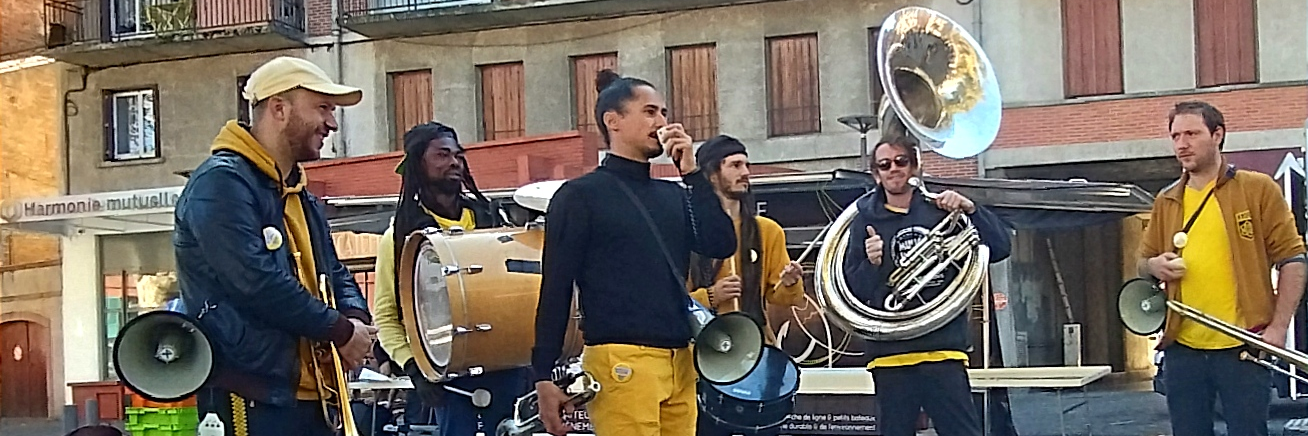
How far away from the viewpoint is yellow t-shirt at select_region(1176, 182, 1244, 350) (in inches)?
176

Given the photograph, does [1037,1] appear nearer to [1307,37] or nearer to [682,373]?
[1307,37]

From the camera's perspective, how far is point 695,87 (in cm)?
1420

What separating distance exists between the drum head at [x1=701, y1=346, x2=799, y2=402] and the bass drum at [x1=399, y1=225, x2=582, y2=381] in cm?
59

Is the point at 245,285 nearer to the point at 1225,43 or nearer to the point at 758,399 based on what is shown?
the point at 758,399

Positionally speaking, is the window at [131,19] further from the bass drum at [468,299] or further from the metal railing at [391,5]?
the bass drum at [468,299]

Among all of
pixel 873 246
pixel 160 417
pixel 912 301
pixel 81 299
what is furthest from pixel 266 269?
pixel 81 299

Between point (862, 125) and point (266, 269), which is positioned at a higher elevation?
point (862, 125)

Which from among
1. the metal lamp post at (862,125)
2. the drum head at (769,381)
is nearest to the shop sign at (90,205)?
the metal lamp post at (862,125)

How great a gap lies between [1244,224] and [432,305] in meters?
2.74

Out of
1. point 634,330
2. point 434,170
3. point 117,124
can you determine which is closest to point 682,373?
point 634,330

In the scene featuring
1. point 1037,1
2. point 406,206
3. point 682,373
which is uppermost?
point 1037,1

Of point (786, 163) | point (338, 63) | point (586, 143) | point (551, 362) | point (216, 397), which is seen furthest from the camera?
point (338, 63)

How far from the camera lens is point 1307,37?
38.4 feet

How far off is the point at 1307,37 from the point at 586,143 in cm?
621
